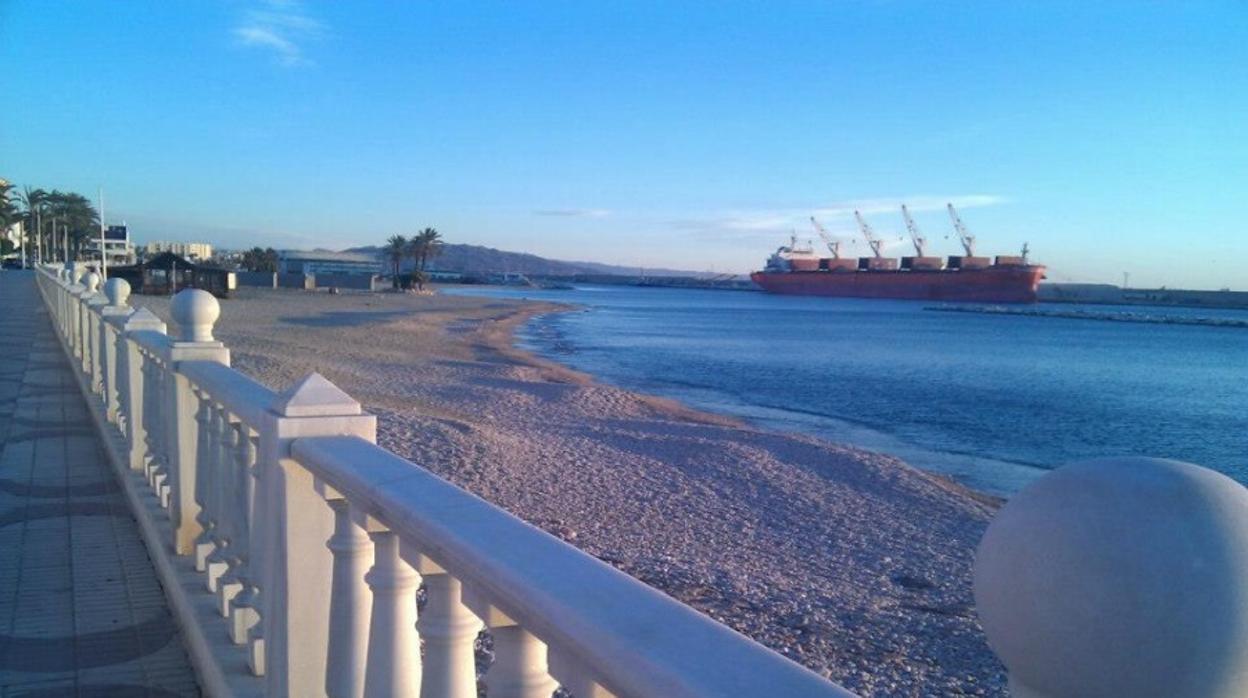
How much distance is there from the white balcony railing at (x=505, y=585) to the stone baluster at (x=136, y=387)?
148cm

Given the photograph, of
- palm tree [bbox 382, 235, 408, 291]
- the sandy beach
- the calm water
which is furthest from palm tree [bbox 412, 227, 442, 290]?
the sandy beach

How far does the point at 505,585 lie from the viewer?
1.40 meters

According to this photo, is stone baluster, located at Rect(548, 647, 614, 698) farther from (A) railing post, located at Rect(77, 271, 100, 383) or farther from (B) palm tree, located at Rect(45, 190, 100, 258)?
(B) palm tree, located at Rect(45, 190, 100, 258)

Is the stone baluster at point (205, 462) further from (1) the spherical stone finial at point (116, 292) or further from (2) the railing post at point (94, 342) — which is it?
(2) the railing post at point (94, 342)

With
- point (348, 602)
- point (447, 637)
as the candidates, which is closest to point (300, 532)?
point (348, 602)

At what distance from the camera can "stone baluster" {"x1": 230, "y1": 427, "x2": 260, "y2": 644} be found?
3.01m

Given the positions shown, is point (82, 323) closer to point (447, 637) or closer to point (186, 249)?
point (447, 637)

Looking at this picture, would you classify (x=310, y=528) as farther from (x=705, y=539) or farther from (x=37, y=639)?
(x=705, y=539)

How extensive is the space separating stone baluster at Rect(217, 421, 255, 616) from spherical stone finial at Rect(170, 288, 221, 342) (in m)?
0.80

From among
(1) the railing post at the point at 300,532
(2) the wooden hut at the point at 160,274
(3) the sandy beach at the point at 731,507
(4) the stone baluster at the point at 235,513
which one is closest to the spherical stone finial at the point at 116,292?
(4) the stone baluster at the point at 235,513

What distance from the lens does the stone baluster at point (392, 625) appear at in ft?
6.36

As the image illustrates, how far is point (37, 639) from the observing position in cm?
368

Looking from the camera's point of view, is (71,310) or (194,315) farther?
(71,310)

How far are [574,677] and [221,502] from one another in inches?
103
